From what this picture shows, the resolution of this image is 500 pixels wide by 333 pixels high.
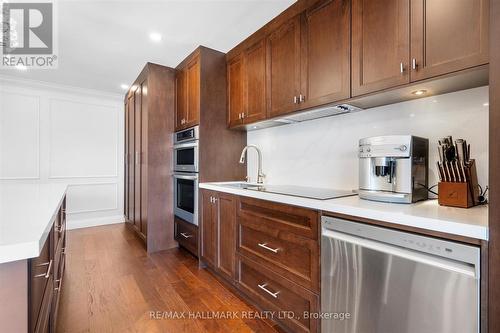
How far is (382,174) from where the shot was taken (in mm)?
1313

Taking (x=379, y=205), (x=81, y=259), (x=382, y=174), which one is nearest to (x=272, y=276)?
(x=379, y=205)

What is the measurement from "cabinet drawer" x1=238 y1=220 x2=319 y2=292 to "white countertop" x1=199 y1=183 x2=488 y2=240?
240 mm

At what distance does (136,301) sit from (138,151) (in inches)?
83.6

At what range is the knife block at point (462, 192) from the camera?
1.12 metres

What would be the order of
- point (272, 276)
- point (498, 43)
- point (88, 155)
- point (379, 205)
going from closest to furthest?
point (498, 43)
point (379, 205)
point (272, 276)
point (88, 155)

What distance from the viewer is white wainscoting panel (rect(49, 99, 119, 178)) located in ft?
12.9

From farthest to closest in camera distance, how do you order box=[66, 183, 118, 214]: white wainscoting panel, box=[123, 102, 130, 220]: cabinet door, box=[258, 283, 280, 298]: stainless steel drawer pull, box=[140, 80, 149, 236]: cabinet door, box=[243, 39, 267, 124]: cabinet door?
1. box=[123, 102, 130, 220]: cabinet door
2. box=[66, 183, 118, 214]: white wainscoting panel
3. box=[140, 80, 149, 236]: cabinet door
4. box=[243, 39, 267, 124]: cabinet door
5. box=[258, 283, 280, 298]: stainless steel drawer pull

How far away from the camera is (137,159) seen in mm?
3521

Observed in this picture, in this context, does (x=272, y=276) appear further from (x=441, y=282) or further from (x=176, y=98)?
(x=176, y=98)

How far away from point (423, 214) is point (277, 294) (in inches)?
39.9

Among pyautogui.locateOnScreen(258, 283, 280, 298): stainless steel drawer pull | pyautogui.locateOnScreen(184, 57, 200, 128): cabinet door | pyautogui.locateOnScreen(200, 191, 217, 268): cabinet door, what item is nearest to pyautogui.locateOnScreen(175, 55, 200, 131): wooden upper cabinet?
pyautogui.locateOnScreen(184, 57, 200, 128): cabinet door

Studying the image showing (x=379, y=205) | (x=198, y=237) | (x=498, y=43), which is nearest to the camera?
(x=498, y=43)

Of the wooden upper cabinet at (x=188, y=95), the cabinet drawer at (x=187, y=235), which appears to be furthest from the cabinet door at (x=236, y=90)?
the cabinet drawer at (x=187, y=235)

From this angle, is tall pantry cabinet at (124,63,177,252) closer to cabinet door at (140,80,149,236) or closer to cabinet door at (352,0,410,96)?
cabinet door at (140,80,149,236)
